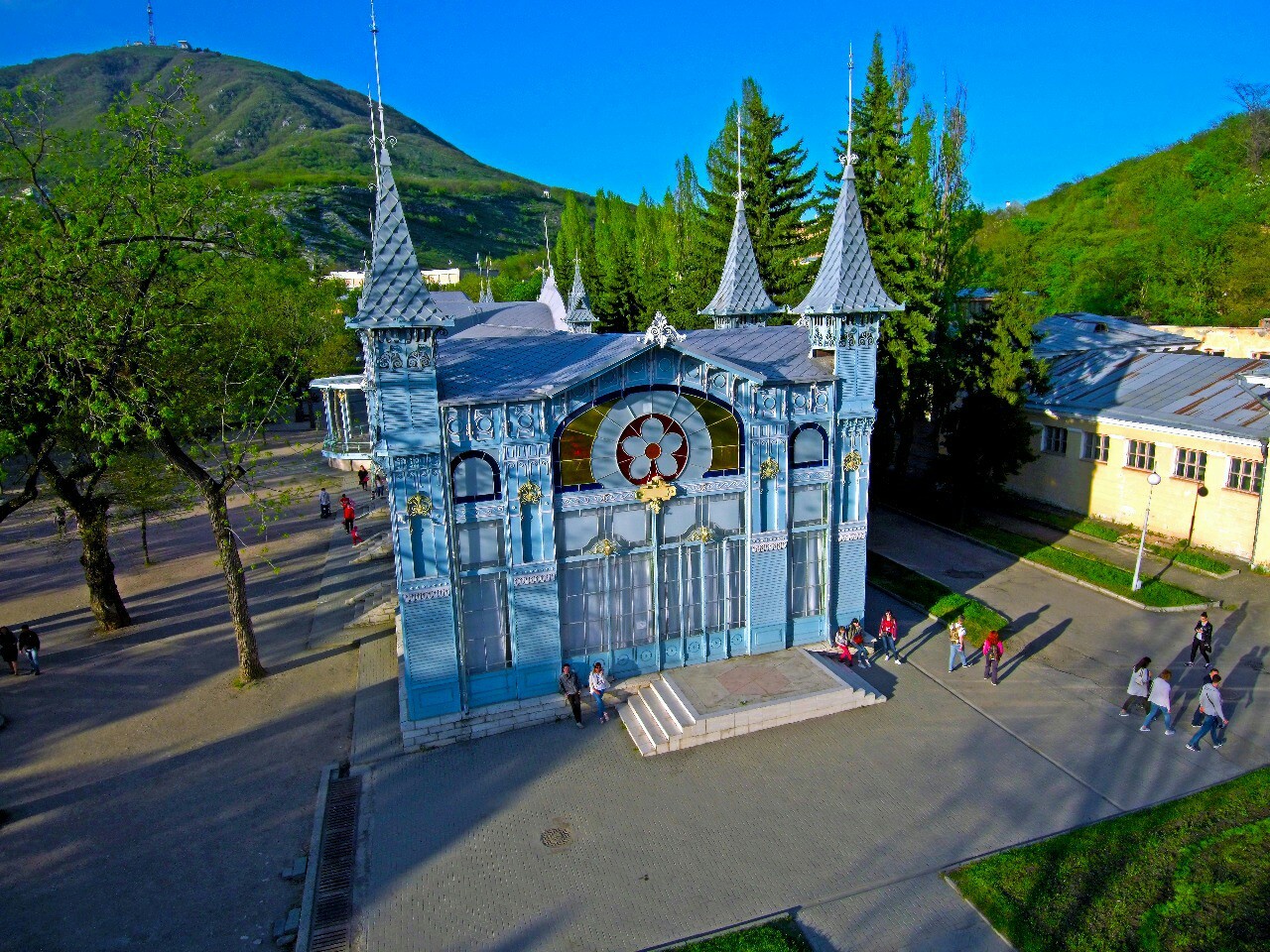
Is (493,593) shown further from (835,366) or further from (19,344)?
(19,344)

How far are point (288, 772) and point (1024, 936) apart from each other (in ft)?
41.0

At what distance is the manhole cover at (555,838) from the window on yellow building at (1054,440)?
24.5 metres

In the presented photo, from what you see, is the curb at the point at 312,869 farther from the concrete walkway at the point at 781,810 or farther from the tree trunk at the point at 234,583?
the tree trunk at the point at 234,583

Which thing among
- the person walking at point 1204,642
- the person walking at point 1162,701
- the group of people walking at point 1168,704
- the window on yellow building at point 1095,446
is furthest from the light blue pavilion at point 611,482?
the window on yellow building at point 1095,446

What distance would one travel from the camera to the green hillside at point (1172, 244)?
4600 cm

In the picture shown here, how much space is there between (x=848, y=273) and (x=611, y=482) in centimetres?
736

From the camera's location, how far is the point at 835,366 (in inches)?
677

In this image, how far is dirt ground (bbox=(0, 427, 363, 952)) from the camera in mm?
11156

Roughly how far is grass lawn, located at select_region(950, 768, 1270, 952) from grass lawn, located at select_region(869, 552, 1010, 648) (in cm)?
659

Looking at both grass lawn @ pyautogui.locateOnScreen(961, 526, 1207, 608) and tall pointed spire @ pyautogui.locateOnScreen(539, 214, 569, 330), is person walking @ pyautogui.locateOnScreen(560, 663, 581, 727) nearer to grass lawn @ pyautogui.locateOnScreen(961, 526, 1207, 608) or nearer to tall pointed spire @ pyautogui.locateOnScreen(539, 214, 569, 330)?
grass lawn @ pyautogui.locateOnScreen(961, 526, 1207, 608)

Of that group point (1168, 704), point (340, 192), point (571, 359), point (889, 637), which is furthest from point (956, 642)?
point (340, 192)

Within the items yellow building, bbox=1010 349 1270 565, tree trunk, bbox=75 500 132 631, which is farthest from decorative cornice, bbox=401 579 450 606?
yellow building, bbox=1010 349 1270 565

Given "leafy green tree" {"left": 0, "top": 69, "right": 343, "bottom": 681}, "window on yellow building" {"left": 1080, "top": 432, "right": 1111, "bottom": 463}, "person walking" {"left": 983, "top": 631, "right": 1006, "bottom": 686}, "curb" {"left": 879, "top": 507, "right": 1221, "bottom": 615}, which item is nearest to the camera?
"leafy green tree" {"left": 0, "top": 69, "right": 343, "bottom": 681}

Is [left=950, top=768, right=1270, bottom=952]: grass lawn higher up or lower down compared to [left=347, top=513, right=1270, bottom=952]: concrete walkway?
higher up
